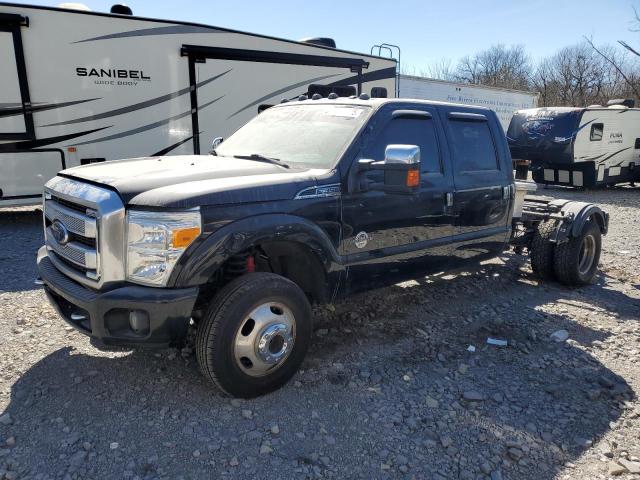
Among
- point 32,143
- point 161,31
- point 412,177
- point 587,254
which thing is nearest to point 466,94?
point 161,31

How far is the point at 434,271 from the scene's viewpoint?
4430mm

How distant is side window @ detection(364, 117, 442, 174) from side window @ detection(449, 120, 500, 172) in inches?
10.8

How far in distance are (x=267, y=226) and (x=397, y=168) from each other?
3.08 ft

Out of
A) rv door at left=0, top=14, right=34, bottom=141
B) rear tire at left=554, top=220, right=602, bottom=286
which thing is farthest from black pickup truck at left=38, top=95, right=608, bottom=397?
rv door at left=0, top=14, right=34, bottom=141

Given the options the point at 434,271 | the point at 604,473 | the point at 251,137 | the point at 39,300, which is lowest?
the point at 604,473

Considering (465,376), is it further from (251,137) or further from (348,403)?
(251,137)

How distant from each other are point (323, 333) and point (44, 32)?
21.5 ft

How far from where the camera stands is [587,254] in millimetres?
6020

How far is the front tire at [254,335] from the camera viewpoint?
2982 mm

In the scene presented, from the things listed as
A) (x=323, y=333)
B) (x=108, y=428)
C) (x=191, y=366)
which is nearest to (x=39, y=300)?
(x=191, y=366)

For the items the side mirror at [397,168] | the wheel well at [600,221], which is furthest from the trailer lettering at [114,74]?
the wheel well at [600,221]

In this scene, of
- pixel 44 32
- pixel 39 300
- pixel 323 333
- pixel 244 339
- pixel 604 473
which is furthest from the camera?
pixel 44 32

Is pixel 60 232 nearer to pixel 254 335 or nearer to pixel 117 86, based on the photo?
pixel 254 335

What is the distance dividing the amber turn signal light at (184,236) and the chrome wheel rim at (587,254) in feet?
15.9
